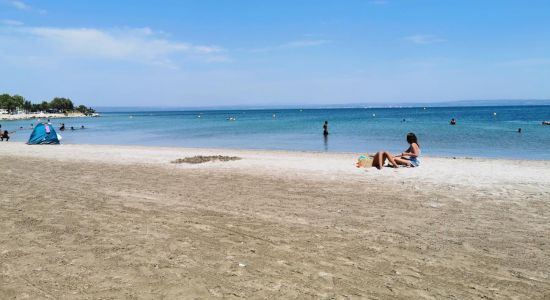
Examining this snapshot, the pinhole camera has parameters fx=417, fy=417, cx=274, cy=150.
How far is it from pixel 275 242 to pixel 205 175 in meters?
7.41

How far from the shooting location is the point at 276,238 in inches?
257

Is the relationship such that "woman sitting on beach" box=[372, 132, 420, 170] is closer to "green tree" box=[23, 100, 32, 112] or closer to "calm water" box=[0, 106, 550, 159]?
"calm water" box=[0, 106, 550, 159]

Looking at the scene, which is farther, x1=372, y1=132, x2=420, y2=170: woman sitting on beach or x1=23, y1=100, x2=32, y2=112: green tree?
x1=23, y1=100, x2=32, y2=112: green tree

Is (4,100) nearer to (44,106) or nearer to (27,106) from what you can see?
(27,106)

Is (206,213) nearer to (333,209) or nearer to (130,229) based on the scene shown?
(130,229)

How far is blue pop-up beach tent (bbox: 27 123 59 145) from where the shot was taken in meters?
28.4

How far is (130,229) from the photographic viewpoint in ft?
22.6

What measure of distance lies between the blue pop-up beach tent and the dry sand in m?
18.1

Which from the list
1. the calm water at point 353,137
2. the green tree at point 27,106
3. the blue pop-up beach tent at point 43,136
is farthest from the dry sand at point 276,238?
the green tree at point 27,106

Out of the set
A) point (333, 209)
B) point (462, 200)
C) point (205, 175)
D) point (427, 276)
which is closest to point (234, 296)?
point (427, 276)

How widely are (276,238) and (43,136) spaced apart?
27433 millimetres

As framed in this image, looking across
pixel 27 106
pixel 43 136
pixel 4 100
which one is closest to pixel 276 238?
pixel 43 136

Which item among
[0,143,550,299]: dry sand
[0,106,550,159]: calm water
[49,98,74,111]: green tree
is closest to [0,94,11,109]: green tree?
[49,98,74,111]: green tree

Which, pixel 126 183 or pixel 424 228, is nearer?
pixel 424 228
